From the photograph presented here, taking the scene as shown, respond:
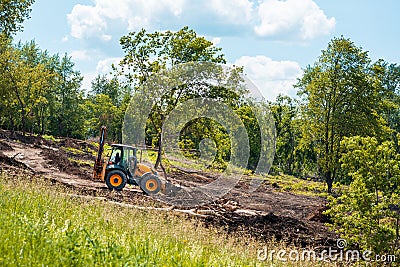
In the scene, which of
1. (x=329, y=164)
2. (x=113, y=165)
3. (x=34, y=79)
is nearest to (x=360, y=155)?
(x=113, y=165)

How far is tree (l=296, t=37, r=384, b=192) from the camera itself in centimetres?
2775

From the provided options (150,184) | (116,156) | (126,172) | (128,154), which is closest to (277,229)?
(150,184)

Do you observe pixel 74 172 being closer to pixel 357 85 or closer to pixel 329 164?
pixel 329 164

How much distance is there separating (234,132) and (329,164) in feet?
36.4

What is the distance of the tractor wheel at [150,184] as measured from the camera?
688 inches

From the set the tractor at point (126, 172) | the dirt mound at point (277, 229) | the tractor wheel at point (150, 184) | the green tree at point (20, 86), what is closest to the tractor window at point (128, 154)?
the tractor at point (126, 172)

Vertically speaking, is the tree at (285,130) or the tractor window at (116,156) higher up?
the tree at (285,130)

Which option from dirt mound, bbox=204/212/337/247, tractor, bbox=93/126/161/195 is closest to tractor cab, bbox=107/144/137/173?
tractor, bbox=93/126/161/195

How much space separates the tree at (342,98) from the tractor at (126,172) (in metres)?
13.8

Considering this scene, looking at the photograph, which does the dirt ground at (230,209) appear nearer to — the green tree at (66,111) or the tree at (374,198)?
the tree at (374,198)

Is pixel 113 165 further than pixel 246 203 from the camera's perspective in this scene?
No

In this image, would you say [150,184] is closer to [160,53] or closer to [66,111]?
[160,53]

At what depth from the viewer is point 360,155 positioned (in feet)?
32.6

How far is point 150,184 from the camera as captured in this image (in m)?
17.5
